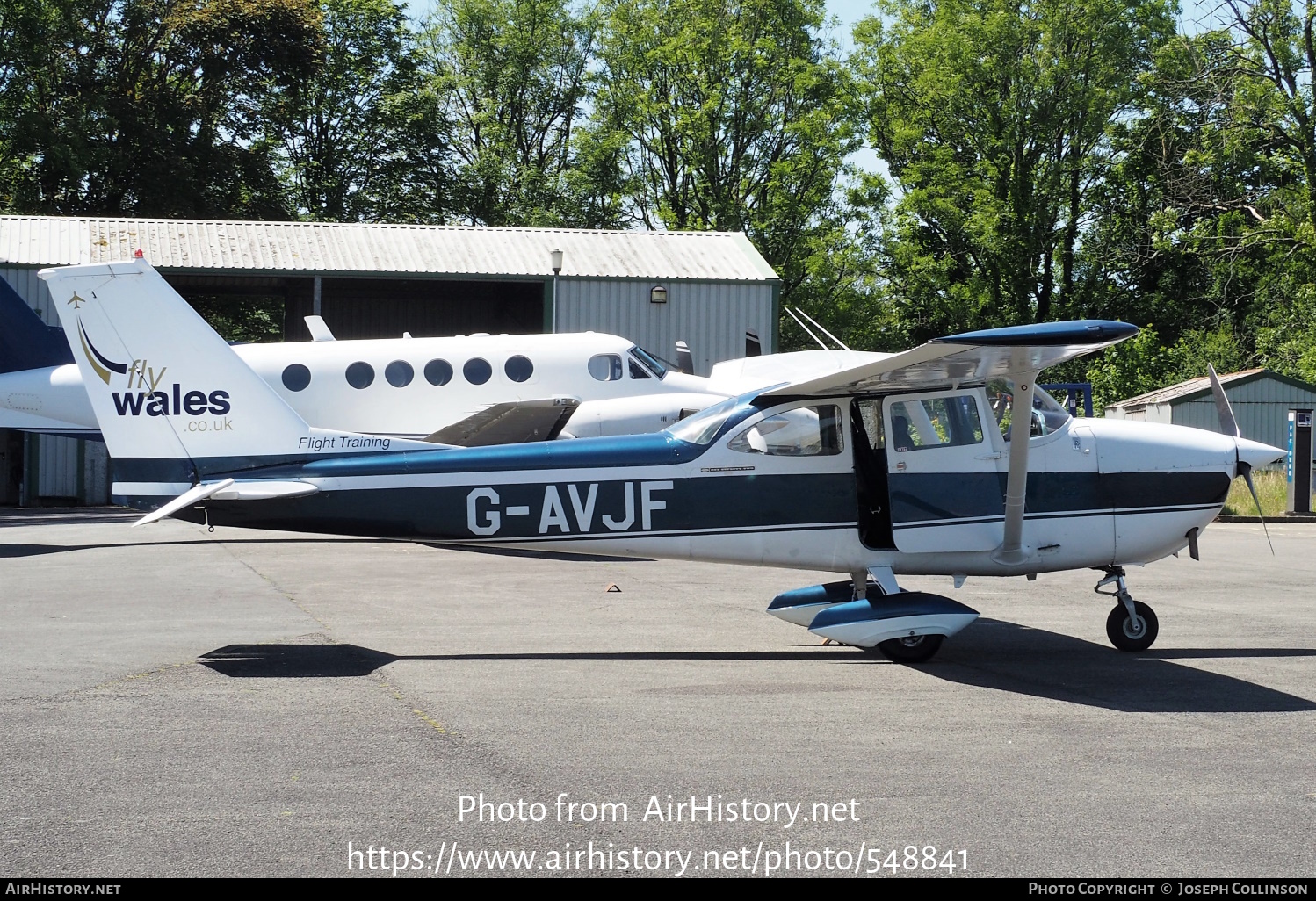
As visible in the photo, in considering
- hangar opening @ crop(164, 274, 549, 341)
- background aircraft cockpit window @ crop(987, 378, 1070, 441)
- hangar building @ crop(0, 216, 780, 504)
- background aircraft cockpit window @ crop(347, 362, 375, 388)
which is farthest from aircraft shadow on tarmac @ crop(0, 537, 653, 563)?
hangar opening @ crop(164, 274, 549, 341)

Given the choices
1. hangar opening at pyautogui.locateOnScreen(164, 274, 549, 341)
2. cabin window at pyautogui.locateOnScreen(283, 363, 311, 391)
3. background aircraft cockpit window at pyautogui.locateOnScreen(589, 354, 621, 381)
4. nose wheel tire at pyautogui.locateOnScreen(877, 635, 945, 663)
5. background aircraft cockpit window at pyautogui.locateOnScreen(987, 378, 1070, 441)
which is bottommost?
nose wheel tire at pyautogui.locateOnScreen(877, 635, 945, 663)

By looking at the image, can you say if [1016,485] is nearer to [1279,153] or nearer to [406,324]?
[406,324]

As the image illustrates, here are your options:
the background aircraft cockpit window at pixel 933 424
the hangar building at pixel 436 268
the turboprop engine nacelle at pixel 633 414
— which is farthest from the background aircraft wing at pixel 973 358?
the hangar building at pixel 436 268

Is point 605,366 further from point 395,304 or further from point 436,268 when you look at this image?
point 395,304

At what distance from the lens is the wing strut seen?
29.7 feet

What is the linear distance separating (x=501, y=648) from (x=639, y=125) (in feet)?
145

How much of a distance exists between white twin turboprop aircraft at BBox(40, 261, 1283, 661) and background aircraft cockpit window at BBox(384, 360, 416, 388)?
9.04 meters

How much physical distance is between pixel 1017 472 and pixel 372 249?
21.1m

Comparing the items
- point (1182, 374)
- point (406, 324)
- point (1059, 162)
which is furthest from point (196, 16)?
point (1182, 374)

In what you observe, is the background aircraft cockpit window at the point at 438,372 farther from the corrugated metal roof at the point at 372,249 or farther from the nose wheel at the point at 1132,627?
the nose wheel at the point at 1132,627

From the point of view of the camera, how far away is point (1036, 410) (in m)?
9.92

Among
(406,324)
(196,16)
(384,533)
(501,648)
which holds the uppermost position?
(196,16)

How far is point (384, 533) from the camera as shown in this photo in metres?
9.33

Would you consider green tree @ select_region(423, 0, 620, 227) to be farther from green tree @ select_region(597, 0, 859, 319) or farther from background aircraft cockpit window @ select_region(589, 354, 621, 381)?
background aircraft cockpit window @ select_region(589, 354, 621, 381)
